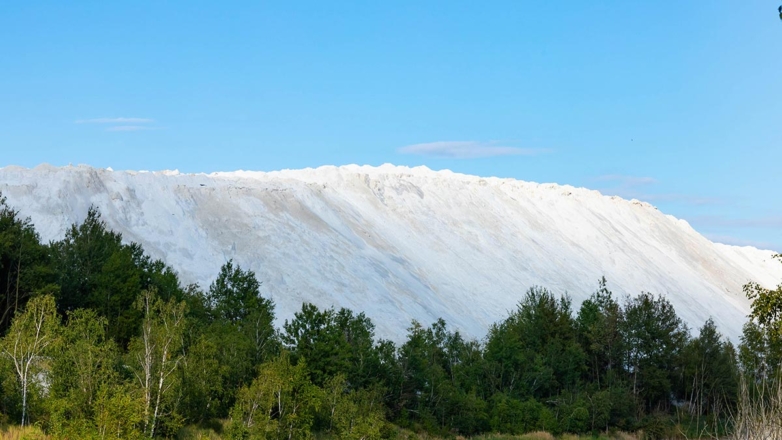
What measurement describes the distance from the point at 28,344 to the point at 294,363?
1838cm

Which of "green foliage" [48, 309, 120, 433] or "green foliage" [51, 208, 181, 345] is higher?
"green foliage" [51, 208, 181, 345]

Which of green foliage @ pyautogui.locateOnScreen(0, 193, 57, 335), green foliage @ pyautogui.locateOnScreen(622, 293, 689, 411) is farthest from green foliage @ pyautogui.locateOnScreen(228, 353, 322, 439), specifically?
green foliage @ pyautogui.locateOnScreen(622, 293, 689, 411)

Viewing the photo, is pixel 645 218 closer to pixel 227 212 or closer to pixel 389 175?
pixel 389 175

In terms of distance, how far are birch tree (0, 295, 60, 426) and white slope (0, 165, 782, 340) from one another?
48.6 m

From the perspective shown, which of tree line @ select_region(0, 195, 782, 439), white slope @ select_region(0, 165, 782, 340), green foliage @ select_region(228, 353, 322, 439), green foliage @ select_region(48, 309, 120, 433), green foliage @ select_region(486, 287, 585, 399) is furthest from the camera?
white slope @ select_region(0, 165, 782, 340)

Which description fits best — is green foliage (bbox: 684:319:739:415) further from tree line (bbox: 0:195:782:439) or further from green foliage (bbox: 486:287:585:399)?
green foliage (bbox: 486:287:585:399)

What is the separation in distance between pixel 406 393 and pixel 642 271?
9939 centimetres

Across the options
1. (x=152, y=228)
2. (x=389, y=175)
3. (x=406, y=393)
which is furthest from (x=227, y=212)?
(x=406, y=393)

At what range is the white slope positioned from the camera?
296 feet

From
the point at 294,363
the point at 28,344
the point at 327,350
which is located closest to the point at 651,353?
the point at 327,350

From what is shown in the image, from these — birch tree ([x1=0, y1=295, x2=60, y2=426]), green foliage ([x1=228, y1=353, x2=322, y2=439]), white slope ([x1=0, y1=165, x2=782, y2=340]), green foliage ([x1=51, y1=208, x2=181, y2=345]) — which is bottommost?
green foliage ([x1=228, y1=353, x2=322, y2=439])

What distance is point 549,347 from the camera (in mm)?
68062

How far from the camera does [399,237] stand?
121 meters

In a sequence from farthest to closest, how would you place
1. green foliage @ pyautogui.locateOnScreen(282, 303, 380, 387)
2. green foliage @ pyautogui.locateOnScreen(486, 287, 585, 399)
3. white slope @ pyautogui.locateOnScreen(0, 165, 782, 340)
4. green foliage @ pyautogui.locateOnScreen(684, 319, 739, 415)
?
white slope @ pyautogui.locateOnScreen(0, 165, 782, 340) → green foliage @ pyautogui.locateOnScreen(684, 319, 739, 415) → green foliage @ pyautogui.locateOnScreen(486, 287, 585, 399) → green foliage @ pyautogui.locateOnScreen(282, 303, 380, 387)
